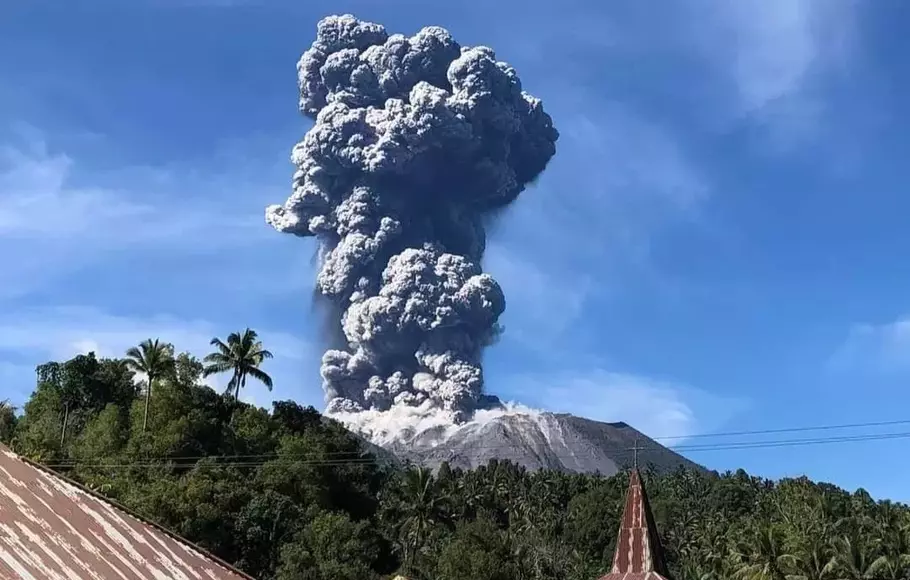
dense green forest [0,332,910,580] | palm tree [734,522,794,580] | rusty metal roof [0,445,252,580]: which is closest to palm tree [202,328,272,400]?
dense green forest [0,332,910,580]

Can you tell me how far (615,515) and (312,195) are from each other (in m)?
93.9

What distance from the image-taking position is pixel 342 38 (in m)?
172

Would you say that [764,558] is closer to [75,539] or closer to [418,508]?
[418,508]

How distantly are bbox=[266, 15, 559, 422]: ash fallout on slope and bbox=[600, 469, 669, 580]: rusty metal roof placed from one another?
132811 millimetres

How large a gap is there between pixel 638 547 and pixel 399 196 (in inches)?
5803

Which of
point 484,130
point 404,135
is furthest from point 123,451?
point 484,130

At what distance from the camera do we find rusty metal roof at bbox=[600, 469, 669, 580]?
87.9 ft

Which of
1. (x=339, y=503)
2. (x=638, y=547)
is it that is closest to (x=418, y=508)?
(x=339, y=503)

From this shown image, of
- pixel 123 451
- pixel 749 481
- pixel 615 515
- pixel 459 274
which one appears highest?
pixel 459 274

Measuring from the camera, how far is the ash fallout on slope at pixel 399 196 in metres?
164

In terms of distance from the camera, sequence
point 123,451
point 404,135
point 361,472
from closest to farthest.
→ point 123,451 < point 361,472 < point 404,135

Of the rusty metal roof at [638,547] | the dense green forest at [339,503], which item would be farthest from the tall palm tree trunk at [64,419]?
the rusty metal roof at [638,547]

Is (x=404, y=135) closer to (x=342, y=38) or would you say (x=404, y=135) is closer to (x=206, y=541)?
(x=342, y=38)

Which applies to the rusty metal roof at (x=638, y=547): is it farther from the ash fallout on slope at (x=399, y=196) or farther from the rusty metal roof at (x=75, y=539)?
the ash fallout on slope at (x=399, y=196)
